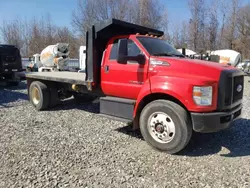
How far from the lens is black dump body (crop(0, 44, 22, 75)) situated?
12.0 meters

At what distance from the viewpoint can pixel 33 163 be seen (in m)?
3.74

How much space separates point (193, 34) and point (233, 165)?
99.4 feet

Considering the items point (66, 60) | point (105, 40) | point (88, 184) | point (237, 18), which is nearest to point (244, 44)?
point (237, 18)

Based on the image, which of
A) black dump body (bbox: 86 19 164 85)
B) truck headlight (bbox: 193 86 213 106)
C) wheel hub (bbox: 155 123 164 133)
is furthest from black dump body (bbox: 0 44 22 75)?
truck headlight (bbox: 193 86 213 106)

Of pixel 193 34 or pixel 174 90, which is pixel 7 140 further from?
pixel 193 34

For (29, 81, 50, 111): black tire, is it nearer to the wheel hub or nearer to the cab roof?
the cab roof

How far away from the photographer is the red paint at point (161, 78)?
3834 millimetres

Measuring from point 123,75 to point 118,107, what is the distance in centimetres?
→ 70

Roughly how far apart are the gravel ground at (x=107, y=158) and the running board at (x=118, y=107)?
1.64 feet

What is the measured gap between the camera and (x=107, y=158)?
3.98 metres

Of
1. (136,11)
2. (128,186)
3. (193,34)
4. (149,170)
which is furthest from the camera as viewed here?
(193,34)

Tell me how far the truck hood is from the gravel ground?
1452mm

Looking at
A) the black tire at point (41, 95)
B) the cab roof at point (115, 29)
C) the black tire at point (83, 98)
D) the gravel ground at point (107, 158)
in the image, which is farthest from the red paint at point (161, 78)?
the black tire at point (83, 98)

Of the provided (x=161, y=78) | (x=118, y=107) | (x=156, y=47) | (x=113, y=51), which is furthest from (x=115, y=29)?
(x=161, y=78)
